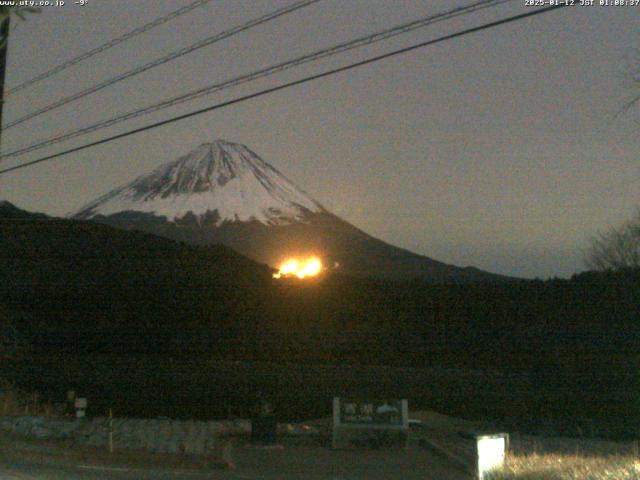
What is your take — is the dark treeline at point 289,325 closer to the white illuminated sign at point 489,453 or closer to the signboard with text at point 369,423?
the signboard with text at point 369,423

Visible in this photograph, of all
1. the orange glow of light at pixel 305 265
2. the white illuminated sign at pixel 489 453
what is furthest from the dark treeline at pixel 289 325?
the white illuminated sign at pixel 489 453

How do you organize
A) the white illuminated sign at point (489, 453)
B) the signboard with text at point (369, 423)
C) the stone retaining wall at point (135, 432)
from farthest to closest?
the signboard with text at point (369, 423) < the stone retaining wall at point (135, 432) < the white illuminated sign at point (489, 453)

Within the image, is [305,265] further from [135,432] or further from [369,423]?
[369,423]

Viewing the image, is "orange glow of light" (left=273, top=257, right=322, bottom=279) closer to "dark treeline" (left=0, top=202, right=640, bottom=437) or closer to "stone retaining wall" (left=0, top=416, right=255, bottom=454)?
"dark treeline" (left=0, top=202, right=640, bottom=437)

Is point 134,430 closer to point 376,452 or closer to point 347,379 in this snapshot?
point 376,452

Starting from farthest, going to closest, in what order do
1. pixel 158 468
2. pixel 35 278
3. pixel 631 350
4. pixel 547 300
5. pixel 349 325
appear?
1. pixel 35 278
2. pixel 349 325
3. pixel 547 300
4. pixel 631 350
5. pixel 158 468

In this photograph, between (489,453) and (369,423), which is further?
(369,423)

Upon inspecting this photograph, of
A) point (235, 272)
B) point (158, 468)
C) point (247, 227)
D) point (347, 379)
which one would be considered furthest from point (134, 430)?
point (247, 227)

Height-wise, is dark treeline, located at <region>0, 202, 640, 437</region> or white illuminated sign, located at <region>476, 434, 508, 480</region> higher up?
dark treeline, located at <region>0, 202, 640, 437</region>

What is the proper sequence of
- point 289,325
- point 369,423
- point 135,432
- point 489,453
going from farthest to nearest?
point 289,325 < point 135,432 < point 369,423 < point 489,453

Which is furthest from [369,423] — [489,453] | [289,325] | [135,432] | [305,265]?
[305,265]

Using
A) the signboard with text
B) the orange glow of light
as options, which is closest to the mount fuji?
the orange glow of light
